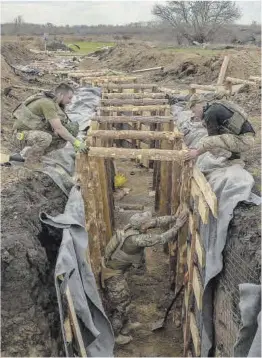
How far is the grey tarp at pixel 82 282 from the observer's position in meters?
4.17

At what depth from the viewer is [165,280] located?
7270mm

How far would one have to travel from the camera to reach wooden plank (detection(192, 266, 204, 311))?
487 centimetres

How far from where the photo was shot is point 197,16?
45.0 metres

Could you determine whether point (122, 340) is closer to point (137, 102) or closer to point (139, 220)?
point (139, 220)

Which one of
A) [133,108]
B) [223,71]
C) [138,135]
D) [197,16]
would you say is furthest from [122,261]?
[197,16]

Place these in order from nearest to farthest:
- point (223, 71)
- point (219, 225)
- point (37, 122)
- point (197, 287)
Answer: point (219, 225)
point (197, 287)
point (37, 122)
point (223, 71)

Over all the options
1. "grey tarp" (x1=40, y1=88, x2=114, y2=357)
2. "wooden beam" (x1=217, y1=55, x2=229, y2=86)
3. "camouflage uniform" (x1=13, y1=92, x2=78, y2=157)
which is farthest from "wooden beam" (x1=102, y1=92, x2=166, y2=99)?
"wooden beam" (x1=217, y1=55, x2=229, y2=86)

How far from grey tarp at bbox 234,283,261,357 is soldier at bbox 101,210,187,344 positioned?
2.41 m

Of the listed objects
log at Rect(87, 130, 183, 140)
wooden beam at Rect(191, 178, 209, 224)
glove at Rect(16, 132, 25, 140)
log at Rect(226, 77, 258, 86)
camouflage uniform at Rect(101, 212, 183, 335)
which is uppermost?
log at Rect(226, 77, 258, 86)

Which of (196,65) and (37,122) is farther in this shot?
(196,65)

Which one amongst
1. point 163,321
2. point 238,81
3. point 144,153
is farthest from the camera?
point 238,81

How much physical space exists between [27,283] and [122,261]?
7.48ft

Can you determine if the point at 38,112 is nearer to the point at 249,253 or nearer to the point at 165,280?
the point at 165,280

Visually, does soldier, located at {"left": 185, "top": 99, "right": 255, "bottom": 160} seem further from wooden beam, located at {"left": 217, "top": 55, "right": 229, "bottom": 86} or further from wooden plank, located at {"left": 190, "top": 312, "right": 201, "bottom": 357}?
wooden beam, located at {"left": 217, "top": 55, "right": 229, "bottom": 86}
